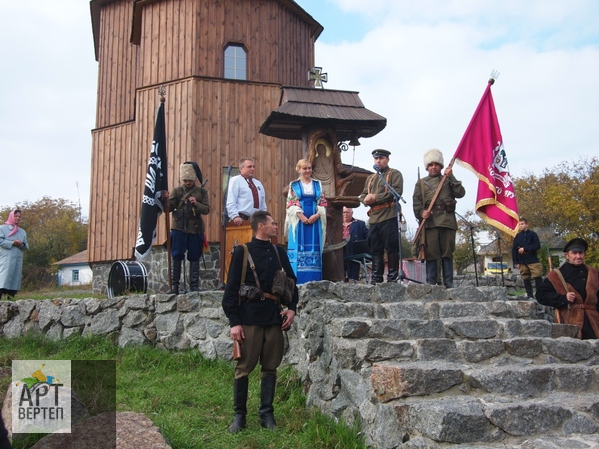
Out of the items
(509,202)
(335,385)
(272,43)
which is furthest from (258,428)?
(272,43)

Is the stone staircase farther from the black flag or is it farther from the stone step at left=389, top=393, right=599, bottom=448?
the black flag

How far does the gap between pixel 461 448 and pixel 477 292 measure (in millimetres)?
2961

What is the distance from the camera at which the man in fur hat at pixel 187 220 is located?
27.3 ft

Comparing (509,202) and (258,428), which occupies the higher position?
(509,202)

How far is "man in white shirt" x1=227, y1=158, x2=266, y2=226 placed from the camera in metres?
8.53

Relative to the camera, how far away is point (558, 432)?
4.32 m

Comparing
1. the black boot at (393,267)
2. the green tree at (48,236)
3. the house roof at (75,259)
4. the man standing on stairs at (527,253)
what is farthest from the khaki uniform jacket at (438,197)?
the house roof at (75,259)

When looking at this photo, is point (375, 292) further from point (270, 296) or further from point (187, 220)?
point (187, 220)

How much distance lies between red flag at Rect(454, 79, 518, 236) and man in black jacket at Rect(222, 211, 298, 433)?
3.49 metres

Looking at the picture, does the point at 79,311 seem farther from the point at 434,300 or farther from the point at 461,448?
the point at 461,448

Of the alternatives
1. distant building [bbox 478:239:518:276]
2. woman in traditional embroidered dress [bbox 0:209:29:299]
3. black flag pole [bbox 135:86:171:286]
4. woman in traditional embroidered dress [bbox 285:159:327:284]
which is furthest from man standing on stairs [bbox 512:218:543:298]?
woman in traditional embroidered dress [bbox 0:209:29:299]

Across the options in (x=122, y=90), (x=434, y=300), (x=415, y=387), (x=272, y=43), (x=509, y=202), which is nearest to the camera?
(x=415, y=387)

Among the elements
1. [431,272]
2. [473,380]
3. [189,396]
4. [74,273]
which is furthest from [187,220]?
[74,273]

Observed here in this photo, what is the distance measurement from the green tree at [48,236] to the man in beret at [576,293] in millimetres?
24502
